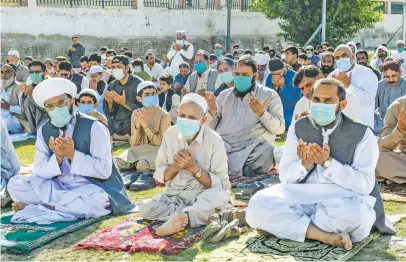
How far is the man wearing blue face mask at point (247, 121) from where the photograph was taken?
7.06 m

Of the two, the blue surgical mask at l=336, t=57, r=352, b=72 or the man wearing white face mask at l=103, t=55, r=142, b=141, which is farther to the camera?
the man wearing white face mask at l=103, t=55, r=142, b=141

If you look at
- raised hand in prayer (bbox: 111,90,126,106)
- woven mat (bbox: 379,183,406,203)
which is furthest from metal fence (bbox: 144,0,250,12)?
woven mat (bbox: 379,183,406,203)

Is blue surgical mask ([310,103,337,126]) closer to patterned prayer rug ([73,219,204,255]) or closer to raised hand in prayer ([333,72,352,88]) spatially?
patterned prayer rug ([73,219,204,255])

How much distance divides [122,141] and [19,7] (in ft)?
34.4

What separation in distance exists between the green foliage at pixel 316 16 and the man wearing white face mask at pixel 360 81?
48.8 feet

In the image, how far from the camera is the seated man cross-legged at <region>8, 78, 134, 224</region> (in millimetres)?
5344

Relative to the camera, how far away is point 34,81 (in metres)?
9.84

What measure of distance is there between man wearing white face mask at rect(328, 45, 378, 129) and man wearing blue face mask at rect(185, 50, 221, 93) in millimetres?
2461

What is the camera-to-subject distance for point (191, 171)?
5.05m

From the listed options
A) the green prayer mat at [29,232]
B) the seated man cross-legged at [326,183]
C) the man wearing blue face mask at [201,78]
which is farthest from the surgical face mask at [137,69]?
the seated man cross-legged at [326,183]

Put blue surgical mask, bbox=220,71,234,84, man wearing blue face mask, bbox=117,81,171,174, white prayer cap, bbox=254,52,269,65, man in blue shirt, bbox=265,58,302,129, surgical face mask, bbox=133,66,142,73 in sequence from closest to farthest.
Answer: man wearing blue face mask, bbox=117,81,171,174 → blue surgical mask, bbox=220,71,234,84 → man in blue shirt, bbox=265,58,302,129 → surgical face mask, bbox=133,66,142,73 → white prayer cap, bbox=254,52,269,65

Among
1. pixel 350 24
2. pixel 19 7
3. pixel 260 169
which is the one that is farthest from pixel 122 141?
pixel 350 24

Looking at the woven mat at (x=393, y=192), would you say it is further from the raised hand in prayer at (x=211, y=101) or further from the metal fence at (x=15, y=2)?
the metal fence at (x=15, y=2)

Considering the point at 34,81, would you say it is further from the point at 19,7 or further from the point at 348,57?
the point at 19,7
